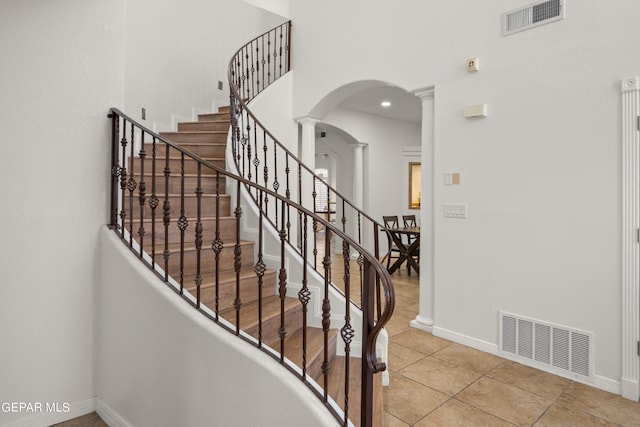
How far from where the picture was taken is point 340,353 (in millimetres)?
2645

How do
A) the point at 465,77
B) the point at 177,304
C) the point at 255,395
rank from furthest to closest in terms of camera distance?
the point at 465,77 → the point at 177,304 → the point at 255,395

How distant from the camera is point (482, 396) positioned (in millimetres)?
2430

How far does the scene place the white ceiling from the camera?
5.96m

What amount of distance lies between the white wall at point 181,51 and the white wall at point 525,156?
2931mm

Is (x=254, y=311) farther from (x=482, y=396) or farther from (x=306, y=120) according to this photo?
(x=306, y=120)

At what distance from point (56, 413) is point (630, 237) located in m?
3.83

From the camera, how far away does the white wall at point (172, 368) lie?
1.69 meters

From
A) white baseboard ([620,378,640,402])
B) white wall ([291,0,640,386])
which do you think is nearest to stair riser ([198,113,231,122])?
white wall ([291,0,640,386])

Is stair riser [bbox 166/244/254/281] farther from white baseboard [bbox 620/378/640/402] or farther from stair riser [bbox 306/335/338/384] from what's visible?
white baseboard [bbox 620/378/640/402]

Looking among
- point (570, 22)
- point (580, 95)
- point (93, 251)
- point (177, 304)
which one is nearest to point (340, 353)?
point (177, 304)

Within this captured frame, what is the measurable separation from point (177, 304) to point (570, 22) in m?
3.28

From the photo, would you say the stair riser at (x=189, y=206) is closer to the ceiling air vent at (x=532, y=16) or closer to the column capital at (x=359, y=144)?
the ceiling air vent at (x=532, y=16)

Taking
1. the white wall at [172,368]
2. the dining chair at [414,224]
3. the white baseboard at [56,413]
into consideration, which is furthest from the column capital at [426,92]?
the white baseboard at [56,413]

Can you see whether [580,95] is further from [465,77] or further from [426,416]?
[426,416]
